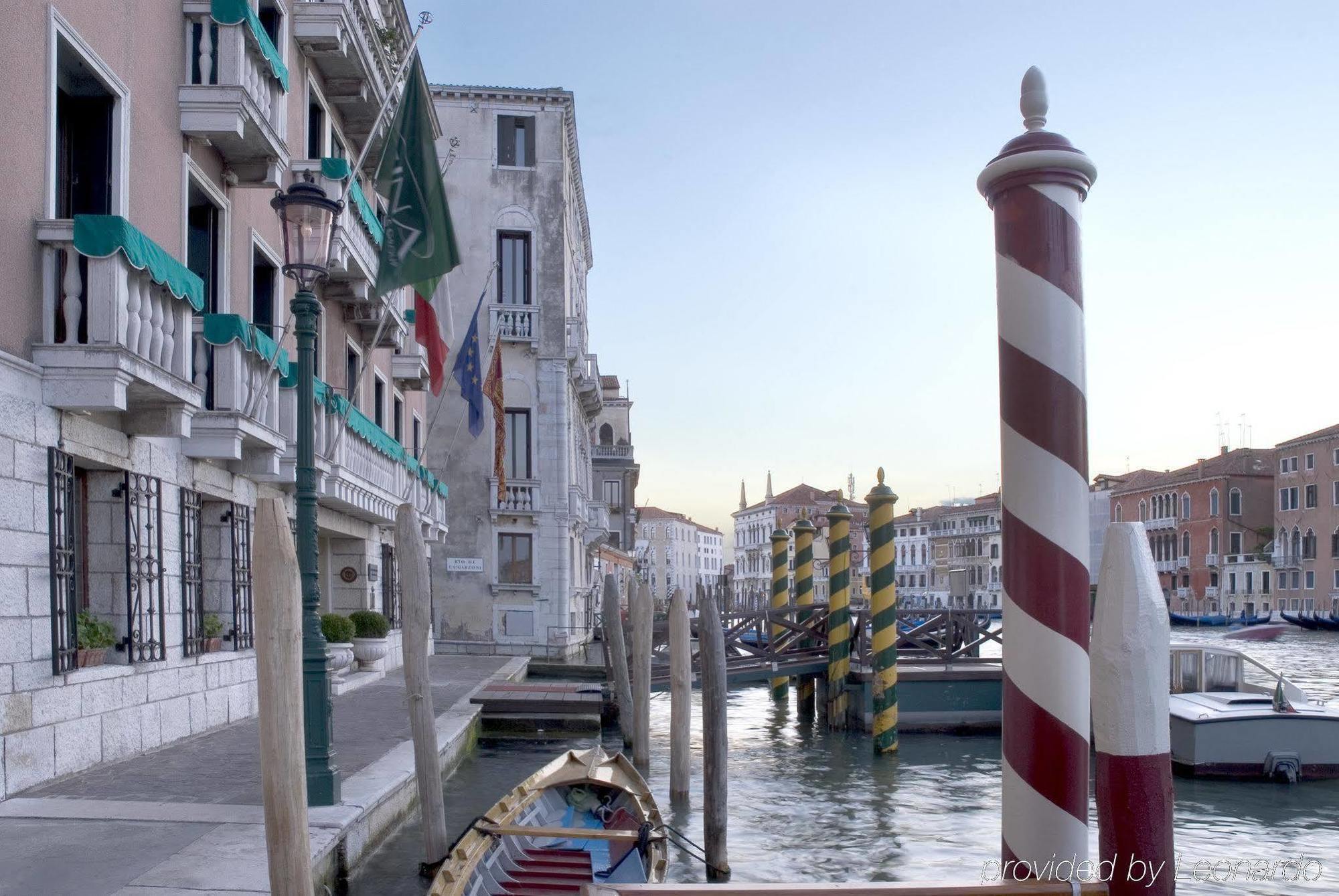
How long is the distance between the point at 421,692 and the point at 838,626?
8835 millimetres

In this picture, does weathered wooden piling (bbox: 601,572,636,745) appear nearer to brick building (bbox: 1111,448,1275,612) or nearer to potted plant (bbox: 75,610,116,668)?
potted plant (bbox: 75,610,116,668)

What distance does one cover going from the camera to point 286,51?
42.6 feet

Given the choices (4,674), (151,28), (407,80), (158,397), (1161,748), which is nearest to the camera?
(1161,748)

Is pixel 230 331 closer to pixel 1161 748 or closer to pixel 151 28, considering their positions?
pixel 151 28

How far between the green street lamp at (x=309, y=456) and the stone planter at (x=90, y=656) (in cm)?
183

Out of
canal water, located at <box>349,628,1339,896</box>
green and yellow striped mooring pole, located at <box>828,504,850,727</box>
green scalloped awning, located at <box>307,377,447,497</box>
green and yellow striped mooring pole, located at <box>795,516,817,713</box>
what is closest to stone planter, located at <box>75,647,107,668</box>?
canal water, located at <box>349,628,1339,896</box>

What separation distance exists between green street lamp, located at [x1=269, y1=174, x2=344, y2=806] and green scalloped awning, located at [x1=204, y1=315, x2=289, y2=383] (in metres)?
2.84

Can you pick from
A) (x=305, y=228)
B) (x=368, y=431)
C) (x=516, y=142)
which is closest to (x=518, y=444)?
(x=516, y=142)

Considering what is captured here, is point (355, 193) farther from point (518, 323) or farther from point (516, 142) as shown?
point (516, 142)

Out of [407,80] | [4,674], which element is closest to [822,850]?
[4,674]

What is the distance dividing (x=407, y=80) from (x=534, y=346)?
57.9 ft

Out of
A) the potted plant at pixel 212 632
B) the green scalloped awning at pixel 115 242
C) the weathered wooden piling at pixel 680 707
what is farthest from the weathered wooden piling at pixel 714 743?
the green scalloped awning at pixel 115 242

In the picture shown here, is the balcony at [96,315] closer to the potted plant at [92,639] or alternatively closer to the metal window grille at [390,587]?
the potted plant at [92,639]

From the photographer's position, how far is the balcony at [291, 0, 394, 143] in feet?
43.5
